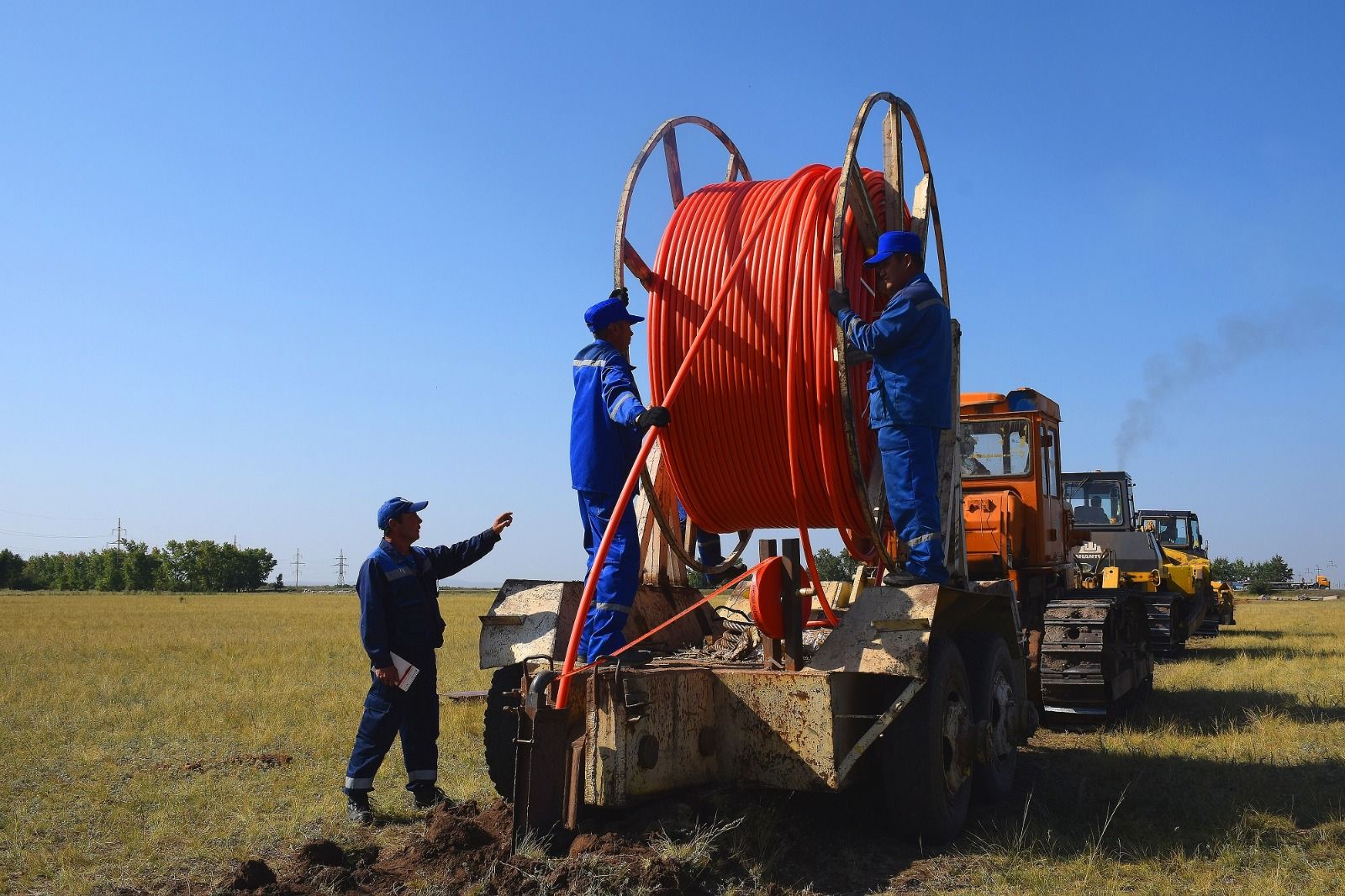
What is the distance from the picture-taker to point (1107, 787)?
6391 mm

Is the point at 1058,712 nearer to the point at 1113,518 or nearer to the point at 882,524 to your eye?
the point at 882,524

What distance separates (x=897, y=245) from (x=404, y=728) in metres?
3.63

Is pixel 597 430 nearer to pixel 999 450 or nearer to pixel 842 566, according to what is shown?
pixel 999 450

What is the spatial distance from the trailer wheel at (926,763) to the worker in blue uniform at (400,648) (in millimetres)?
2333

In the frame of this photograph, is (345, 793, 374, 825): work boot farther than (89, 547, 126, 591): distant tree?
No

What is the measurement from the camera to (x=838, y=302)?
491 cm

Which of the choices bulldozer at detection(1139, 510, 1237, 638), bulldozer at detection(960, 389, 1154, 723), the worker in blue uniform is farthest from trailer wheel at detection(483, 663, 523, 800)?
bulldozer at detection(1139, 510, 1237, 638)

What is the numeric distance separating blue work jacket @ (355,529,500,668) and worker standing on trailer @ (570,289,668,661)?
98cm

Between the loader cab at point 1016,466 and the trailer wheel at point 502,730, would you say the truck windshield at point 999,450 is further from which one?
the trailer wheel at point 502,730

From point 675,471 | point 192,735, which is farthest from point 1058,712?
point 192,735

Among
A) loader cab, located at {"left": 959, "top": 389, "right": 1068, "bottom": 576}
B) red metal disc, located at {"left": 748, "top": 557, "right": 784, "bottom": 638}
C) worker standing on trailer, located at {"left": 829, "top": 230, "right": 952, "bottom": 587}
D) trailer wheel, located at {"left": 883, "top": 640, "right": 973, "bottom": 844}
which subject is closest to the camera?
red metal disc, located at {"left": 748, "top": 557, "right": 784, "bottom": 638}

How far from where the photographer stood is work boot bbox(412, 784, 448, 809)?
18.8 ft

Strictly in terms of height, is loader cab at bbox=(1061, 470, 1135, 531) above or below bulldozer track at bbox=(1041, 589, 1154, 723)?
above

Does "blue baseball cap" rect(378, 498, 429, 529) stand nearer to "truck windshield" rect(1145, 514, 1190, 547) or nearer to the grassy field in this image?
the grassy field
